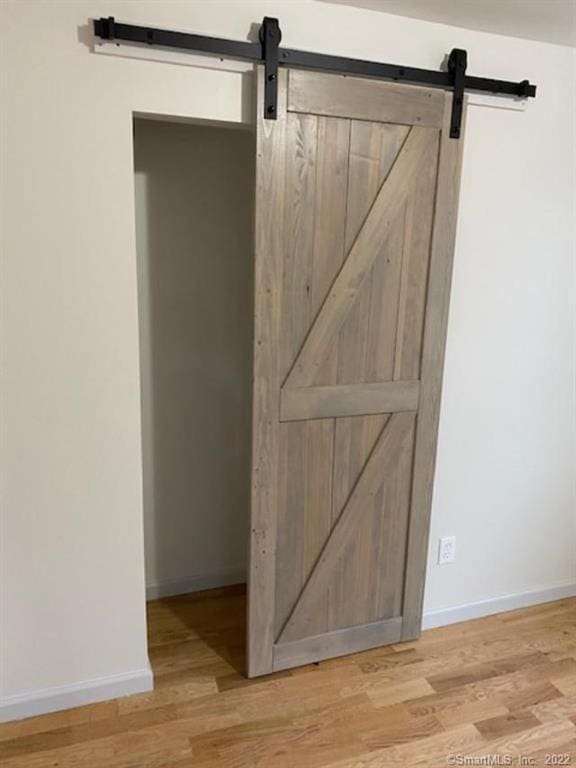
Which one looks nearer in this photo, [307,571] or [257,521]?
[257,521]

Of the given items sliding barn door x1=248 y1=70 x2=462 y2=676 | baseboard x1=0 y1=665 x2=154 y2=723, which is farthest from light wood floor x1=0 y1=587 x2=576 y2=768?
sliding barn door x1=248 y1=70 x2=462 y2=676

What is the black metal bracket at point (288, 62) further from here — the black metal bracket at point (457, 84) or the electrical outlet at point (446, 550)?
the electrical outlet at point (446, 550)

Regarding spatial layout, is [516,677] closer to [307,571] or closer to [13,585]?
[307,571]

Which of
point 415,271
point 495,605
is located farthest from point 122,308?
point 495,605

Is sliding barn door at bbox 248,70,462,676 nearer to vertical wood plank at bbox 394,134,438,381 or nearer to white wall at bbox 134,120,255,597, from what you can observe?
vertical wood plank at bbox 394,134,438,381

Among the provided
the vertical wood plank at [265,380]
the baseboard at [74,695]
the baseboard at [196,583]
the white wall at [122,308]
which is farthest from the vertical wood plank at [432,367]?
the baseboard at [74,695]

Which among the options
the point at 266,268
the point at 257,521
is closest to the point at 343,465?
the point at 257,521

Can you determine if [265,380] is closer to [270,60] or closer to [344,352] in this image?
[344,352]

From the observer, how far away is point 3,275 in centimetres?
165

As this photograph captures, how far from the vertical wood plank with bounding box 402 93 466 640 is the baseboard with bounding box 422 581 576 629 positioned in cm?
16

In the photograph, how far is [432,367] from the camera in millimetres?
2133

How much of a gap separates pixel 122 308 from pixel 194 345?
786 millimetres

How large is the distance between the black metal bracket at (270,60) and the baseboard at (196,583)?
212cm

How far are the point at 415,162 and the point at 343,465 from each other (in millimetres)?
1137
